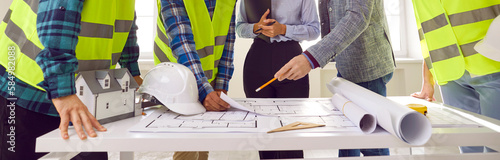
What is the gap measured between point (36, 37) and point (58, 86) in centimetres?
20

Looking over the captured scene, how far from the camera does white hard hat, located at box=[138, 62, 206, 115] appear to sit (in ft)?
2.58

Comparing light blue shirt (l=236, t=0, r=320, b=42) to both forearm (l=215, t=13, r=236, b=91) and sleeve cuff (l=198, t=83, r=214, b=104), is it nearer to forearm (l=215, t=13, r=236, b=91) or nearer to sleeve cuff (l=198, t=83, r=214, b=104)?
forearm (l=215, t=13, r=236, b=91)

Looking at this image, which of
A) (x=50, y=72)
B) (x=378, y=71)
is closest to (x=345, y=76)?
(x=378, y=71)

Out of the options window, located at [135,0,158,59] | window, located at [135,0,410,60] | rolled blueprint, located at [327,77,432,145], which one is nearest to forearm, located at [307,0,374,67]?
rolled blueprint, located at [327,77,432,145]

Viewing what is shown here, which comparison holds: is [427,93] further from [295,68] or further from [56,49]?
[56,49]

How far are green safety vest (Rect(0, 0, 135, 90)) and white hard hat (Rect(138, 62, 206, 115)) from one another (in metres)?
0.16

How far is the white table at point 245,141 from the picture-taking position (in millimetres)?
570

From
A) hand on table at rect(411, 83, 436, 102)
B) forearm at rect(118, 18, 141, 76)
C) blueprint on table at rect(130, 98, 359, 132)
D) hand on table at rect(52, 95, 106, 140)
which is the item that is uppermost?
forearm at rect(118, 18, 141, 76)

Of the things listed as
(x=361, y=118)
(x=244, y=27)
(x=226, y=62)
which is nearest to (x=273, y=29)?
(x=244, y=27)

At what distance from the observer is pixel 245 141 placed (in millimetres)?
577

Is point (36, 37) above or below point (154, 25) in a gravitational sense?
below

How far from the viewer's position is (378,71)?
117cm

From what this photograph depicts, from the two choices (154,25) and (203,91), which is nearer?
(203,91)

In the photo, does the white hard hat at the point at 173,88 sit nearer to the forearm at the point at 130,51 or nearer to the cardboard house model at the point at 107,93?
the cardboard house model at the point at 107,93
